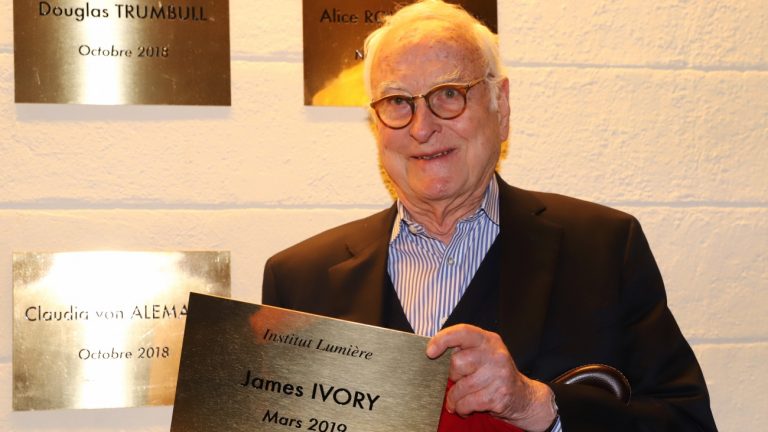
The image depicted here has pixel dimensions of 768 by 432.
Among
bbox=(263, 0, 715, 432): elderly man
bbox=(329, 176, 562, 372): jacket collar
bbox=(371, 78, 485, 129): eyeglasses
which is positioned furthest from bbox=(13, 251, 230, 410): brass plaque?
bbox=(371, 78, 485, 129): eyeglasses

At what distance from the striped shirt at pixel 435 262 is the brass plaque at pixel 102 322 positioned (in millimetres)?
379

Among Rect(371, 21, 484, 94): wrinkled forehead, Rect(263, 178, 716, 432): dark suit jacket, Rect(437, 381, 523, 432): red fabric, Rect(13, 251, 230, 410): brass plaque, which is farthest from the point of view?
Rect(13, 251, 230, 410): brass plaque

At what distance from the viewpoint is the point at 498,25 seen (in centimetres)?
206

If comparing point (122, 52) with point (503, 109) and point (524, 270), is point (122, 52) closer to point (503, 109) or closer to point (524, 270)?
point (503, 109)

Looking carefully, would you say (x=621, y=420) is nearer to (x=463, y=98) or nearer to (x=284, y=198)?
(x=463, y=98)

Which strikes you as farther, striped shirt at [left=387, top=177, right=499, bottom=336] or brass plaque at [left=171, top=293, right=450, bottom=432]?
striped shirt at [left=387, top=177, right=499, bottom=336]

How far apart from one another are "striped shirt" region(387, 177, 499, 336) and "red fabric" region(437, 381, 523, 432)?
0.83 ft

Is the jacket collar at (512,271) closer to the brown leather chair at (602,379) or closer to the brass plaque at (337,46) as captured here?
the brown leather chair at (602,379)

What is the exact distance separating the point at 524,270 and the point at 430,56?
0.41 meters

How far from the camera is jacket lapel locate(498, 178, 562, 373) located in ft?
5.27

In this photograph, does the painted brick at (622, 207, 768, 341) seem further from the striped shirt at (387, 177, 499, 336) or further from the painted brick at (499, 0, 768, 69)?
the striped shirt at (387, 177, 499, 336)

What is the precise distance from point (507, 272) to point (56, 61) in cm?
96

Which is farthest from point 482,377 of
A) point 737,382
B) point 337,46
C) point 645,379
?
→ point 737,382

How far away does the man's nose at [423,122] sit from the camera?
1698 millimetres
